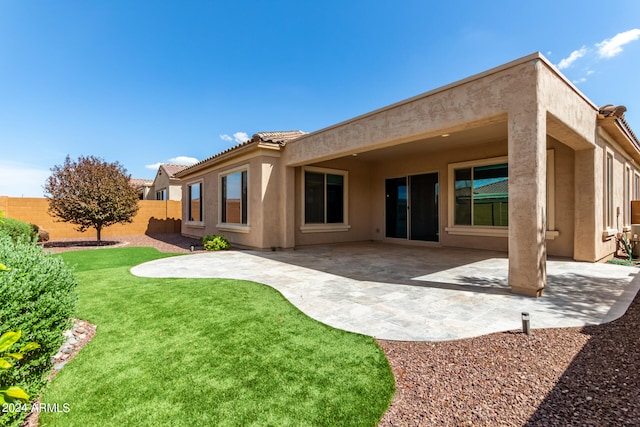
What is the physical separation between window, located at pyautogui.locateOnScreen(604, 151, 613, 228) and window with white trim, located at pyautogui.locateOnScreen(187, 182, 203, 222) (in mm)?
15986

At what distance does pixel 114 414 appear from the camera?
2180 millimetres

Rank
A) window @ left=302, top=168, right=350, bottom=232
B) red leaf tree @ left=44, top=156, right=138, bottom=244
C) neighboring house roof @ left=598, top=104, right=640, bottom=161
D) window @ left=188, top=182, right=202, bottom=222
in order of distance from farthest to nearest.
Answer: window @ left=188, top=182, right=202, bottom=222
red leaf tree @ left=44, top=156, right=138, bottom=244
window @ left=302, top=168, right=350, bottom=232
neighboring house roof @ left=598, top=104, right=640, bottom=161

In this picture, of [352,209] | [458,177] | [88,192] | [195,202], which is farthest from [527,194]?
[195,202]

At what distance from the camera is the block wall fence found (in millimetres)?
15438

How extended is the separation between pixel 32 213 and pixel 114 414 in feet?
63.9

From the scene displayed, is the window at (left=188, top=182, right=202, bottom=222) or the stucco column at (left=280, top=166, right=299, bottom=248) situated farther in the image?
the window at (left=188, top=182, right=202, bottom=222)

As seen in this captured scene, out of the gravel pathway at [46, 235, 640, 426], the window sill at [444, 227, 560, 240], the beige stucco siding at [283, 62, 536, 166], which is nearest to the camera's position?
the gravel pathway at [46, 235, 640, 426]

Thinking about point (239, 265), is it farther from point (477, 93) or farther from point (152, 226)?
point (152, 226)

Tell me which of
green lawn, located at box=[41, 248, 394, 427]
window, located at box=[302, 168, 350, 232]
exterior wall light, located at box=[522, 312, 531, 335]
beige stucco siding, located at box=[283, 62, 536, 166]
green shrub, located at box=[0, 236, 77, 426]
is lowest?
green lawn, located at box=[41, 248, 394, 427]

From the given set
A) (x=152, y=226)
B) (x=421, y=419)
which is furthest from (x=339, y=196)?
(x=152, y=226)

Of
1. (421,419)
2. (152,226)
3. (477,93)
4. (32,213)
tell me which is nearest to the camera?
(421,419)

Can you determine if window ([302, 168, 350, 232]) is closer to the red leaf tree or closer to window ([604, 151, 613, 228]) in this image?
window ([604, 151, 613, 228])

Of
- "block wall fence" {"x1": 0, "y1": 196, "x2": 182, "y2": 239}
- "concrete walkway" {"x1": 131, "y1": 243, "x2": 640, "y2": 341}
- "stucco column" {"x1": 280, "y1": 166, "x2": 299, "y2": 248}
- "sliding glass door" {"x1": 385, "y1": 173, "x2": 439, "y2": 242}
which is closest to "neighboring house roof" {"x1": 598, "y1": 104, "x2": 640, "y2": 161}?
"concrete walkway" {"x1": 131, "y1": 243, "x2": 640, "y2": 341}

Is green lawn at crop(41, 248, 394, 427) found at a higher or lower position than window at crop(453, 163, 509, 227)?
lower
